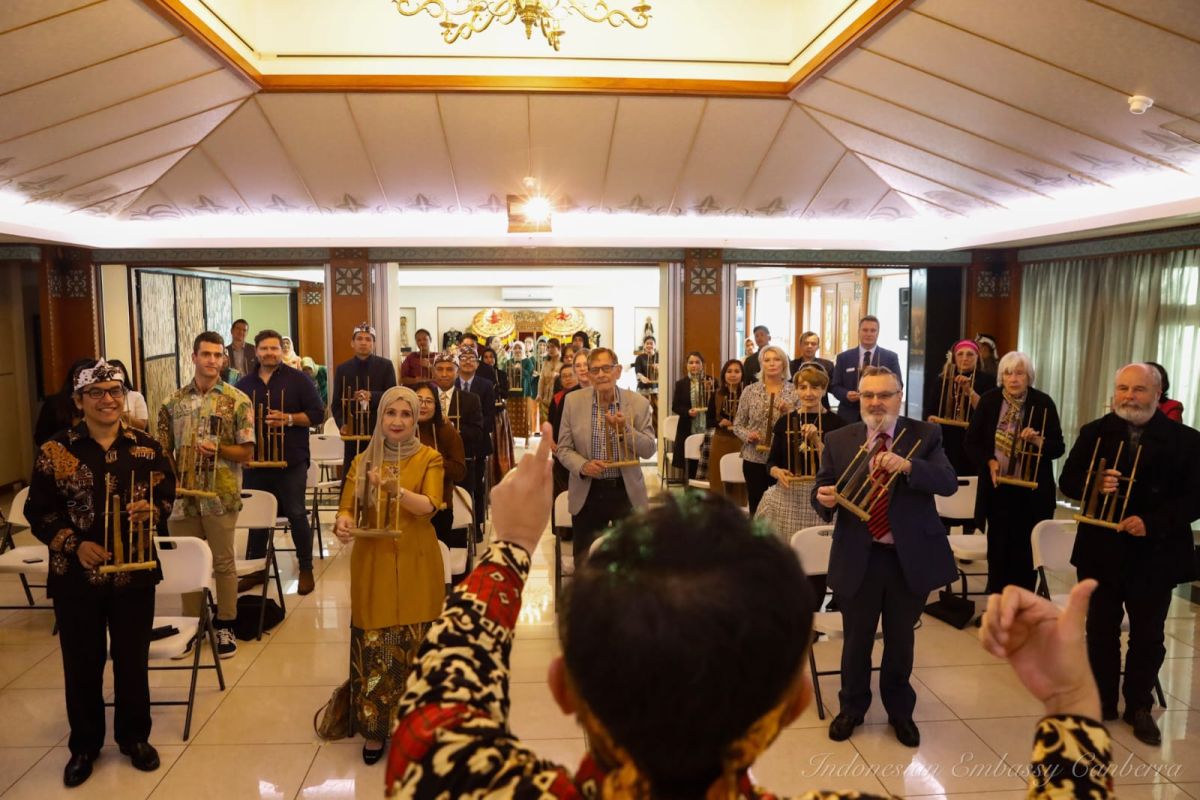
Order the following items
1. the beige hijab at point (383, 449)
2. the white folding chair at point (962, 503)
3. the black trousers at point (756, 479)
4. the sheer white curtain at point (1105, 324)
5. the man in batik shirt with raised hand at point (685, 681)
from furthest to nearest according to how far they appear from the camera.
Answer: the sheer white curtain at point (1105, 324) → the black trousers at point (756, 479) → the white folding chair at point (962, 503) → the beige hijab at point (383, 449) → the man in batik shirt with raised hand at point (685, 681)

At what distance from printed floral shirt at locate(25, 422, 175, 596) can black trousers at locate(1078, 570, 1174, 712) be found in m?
4.12

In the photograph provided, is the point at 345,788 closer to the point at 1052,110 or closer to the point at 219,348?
the point at 219,348

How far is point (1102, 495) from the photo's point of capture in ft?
12.6

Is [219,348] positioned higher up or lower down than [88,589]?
higher up

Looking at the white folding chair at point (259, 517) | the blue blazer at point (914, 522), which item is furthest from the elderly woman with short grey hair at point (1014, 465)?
the white folding chair at point (259, 517)

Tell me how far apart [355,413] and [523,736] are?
10.6 feet

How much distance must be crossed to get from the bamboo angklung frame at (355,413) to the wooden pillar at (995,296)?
699cm

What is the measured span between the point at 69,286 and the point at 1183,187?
Result: 412 inches

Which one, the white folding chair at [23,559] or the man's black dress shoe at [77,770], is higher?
the white folding chair at [23,559]

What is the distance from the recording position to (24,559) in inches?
190

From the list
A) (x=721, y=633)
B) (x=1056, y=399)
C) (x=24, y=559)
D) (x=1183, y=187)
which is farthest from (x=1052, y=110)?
(x=24, y=559)

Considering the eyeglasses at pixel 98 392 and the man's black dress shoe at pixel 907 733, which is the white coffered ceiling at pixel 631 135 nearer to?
the eyeglasses at pixel 98 392

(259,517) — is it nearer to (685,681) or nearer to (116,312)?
(685,681)

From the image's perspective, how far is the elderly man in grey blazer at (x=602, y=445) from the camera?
4539 mm
